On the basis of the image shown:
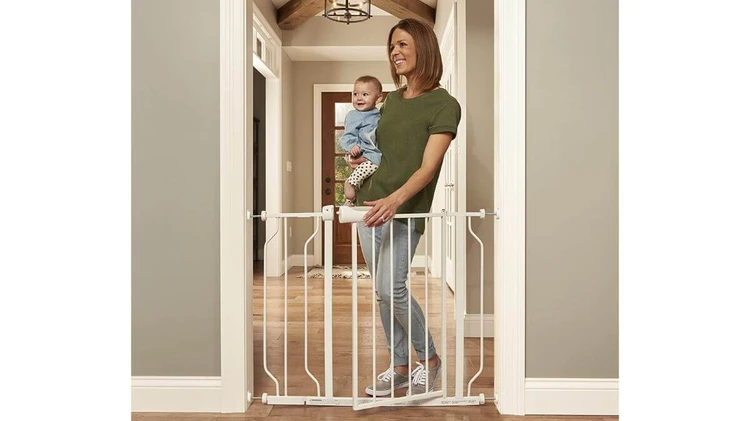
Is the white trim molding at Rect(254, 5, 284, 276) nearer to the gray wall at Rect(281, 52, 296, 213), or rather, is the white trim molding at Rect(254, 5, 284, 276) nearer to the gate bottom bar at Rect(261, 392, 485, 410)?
the gray wall at Rect(281, 52, 296, 213)

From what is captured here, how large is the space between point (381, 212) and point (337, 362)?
41.7 inches

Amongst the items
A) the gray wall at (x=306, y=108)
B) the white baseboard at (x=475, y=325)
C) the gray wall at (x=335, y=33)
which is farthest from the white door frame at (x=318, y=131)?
the white baseboard at (x=475, y=325)

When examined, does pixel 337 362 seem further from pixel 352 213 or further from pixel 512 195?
pixel 512 195

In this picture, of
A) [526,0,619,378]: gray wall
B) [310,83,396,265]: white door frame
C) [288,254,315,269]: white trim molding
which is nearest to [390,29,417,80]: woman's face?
[526,0,619,378]: gray wall

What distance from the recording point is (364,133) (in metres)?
2.30

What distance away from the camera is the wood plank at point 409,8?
5.64 meters

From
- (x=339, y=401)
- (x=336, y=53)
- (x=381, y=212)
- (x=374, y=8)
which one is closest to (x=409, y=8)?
(x=374, y=8)

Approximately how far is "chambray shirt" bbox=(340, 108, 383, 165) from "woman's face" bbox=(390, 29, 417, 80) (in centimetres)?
21

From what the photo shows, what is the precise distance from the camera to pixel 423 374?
7.53 feet

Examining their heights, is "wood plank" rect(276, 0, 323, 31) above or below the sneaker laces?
above

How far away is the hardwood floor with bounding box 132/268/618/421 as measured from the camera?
2102mm
